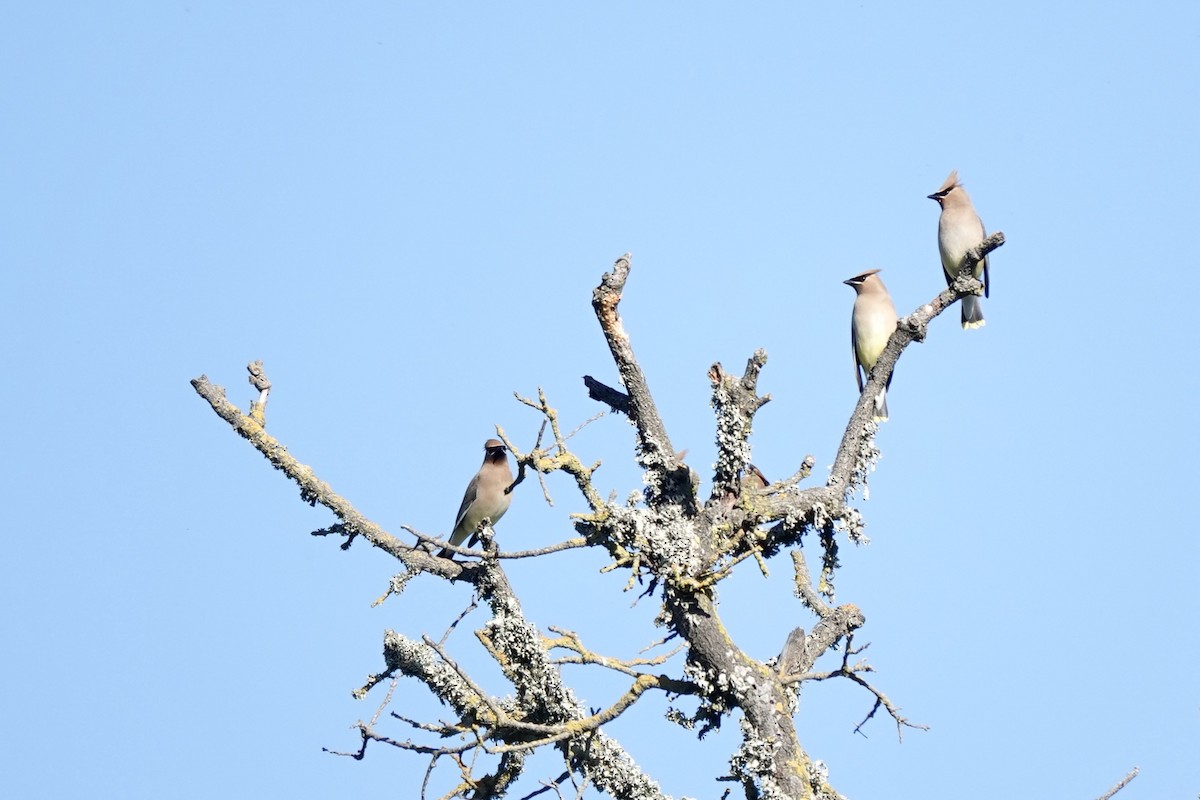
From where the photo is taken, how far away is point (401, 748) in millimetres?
5316

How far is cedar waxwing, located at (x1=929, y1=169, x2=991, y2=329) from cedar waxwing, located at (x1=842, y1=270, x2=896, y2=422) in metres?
0.65

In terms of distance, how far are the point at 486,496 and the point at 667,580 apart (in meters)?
3.23

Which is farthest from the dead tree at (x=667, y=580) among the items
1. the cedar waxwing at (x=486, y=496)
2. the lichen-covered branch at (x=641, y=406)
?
the cedar waxwing at (x=486, y=496)

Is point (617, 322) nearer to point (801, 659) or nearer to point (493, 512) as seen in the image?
point (801, 659)

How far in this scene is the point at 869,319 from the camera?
8.69 m

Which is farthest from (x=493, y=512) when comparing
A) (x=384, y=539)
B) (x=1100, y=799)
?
(x=1100, y=799)

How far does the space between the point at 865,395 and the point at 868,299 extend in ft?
10.1

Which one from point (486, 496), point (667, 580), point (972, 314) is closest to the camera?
point (667, 580)

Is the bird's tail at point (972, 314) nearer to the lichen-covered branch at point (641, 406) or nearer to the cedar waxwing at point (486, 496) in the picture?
the cedar waxwing at point (486, 496)

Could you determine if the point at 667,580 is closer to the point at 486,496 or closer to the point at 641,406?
the point at 641,406

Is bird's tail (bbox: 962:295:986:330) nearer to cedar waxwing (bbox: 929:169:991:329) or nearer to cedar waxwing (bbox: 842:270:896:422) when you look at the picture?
cedar waxwing (bbox: 929:169:991:329)

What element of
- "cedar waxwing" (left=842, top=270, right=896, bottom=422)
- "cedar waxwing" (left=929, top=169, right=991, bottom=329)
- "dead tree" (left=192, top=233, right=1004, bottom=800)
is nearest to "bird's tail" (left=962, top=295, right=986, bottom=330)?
"cedar waxwing" (left=929, top=169, right=991, bottom=329)

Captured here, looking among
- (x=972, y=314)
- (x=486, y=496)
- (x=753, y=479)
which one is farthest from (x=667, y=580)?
(x=972, y=314)

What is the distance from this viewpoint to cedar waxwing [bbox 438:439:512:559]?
27.7 ft
